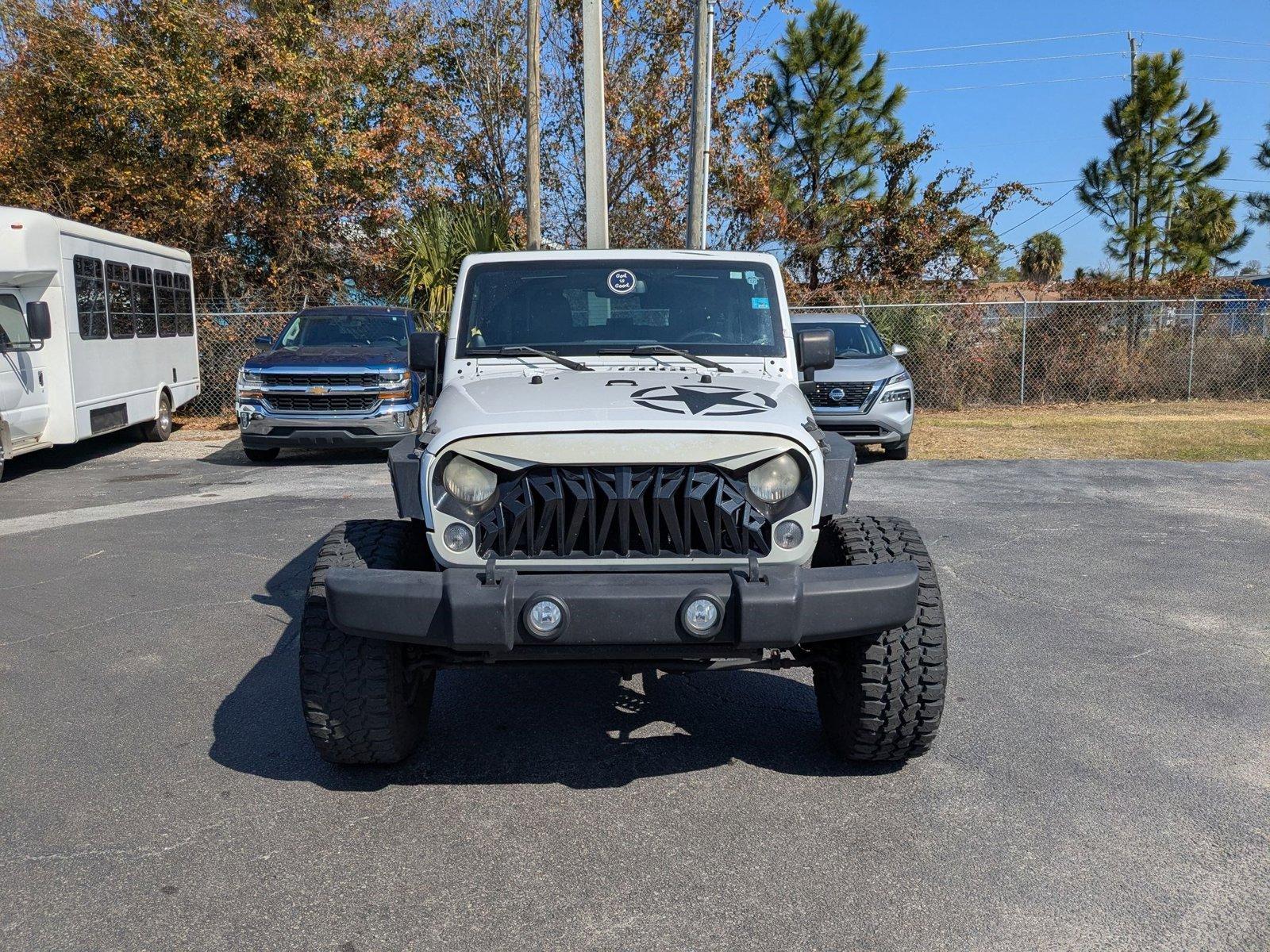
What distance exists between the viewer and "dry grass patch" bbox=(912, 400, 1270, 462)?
12938mm

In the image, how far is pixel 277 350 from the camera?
12914 mm

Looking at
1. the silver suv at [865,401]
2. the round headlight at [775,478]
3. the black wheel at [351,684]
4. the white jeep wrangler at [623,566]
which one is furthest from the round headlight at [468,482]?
the silver suv at [865,401]

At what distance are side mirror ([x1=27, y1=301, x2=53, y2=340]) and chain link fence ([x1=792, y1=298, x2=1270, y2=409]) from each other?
12.0 meters

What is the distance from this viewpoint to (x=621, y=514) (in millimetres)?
3557

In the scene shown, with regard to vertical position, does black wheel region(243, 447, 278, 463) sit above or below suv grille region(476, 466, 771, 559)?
below

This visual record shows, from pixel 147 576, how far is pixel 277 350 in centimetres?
633

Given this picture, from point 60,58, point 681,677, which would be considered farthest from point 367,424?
point 60,58

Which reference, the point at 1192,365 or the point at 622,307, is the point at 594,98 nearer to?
the point at 622,307

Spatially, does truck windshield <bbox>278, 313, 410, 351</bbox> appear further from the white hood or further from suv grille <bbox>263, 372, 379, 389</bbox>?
the white hood

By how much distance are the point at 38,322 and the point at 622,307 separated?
349 inches

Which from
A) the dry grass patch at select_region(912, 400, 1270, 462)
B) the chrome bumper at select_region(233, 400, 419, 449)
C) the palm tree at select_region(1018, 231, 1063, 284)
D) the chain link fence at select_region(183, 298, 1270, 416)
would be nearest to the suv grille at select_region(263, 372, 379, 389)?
the chrome bumper at select_region(233, 400, 419, 449)

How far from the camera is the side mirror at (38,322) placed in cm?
1127

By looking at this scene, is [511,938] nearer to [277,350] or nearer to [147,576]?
[147,576]

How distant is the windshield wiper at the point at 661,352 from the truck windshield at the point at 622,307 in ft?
0.15
